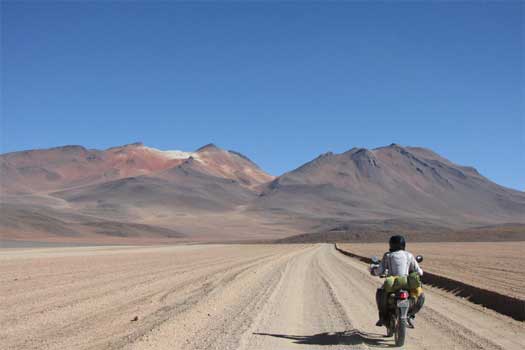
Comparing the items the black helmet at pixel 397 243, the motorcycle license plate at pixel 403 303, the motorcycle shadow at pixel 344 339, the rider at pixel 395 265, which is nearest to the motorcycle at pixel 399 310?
the motorcycle license plate at pixel 403 303

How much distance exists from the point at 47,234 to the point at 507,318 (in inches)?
5459

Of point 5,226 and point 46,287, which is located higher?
point 5,226

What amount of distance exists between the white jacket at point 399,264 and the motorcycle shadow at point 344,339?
118cm

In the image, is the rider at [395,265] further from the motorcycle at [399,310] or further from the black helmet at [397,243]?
the motorcycle at [399,310]

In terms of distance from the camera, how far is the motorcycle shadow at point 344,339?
1132 centimetres

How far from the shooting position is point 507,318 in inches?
587

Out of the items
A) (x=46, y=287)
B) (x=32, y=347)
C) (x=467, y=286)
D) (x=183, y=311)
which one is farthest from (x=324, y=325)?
A: (x=46, y=287)

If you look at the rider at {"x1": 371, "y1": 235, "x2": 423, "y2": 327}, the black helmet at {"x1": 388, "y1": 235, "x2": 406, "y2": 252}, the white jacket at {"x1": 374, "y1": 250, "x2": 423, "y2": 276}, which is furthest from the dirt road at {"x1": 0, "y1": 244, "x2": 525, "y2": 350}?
the black helmet at {"x1": 388, "y1": 235, "x2": 406, "y2": 252}

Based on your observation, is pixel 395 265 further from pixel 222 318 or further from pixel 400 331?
pixel 222 318

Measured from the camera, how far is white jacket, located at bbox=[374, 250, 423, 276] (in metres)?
11.6

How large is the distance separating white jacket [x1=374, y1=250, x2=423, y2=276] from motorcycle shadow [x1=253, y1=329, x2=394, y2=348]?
1.18 m

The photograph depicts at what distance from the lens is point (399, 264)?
11.6 m

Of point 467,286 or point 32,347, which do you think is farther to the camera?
point 467,286

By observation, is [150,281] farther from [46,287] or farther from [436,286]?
[436,286]
